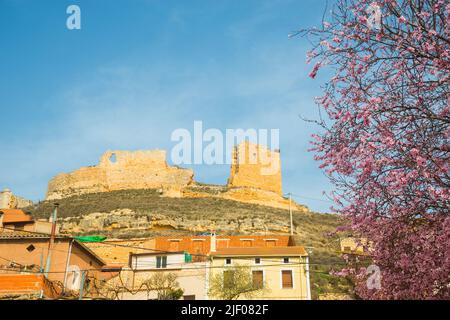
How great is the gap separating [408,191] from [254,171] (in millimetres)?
78027

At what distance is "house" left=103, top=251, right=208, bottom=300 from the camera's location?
93.8ft

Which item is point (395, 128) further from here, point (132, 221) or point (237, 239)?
point (132, 221)

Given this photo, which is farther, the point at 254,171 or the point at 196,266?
the point at 254,171

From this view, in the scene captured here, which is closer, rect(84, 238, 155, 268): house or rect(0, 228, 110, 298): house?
rect(0, 228, 110, 298): house

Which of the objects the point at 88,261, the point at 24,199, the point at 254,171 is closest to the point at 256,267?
the point at 88,261

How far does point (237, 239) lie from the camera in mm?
39125

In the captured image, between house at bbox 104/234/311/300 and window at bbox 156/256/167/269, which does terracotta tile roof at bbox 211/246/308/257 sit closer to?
house at bbox 104/234/311/300

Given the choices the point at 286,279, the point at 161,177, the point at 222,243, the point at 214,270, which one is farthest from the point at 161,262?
the point at 161,177

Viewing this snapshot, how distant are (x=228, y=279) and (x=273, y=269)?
3314 millimetres

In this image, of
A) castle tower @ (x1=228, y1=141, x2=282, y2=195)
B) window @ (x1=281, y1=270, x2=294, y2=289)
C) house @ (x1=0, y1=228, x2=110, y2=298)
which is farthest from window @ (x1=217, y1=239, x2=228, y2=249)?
castle tower @ (x1=228, y1=141, x2=282, y2=195)

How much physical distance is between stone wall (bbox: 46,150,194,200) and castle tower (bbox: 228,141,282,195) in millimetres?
8292

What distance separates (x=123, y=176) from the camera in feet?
274
